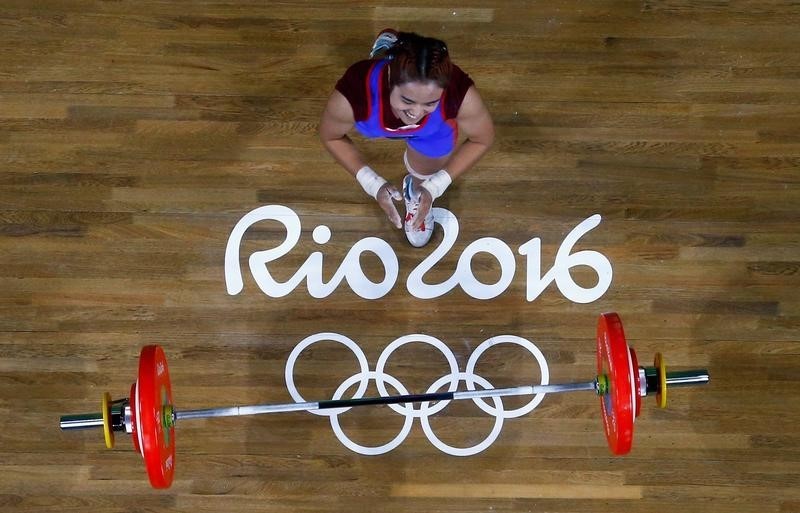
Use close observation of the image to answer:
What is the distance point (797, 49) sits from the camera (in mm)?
3734

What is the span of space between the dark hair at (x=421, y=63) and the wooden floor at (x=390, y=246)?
1.15 metres

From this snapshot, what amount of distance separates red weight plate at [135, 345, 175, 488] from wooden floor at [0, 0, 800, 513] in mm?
692

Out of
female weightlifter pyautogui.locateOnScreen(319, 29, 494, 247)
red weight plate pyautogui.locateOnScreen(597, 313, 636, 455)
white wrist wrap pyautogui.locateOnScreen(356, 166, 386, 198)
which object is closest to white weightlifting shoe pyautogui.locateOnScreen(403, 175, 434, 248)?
female weightlifter pyautogui.locateOnScreen(319, 29, 494, 247)

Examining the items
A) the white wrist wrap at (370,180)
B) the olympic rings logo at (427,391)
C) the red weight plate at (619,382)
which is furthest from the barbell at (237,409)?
the white wrist wrap at (370,180)

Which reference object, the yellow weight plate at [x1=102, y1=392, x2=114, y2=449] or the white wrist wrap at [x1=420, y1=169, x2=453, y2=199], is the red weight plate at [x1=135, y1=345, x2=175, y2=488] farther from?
the white wrist wrap at [x1=420, y1=169, x2=453, y2=199]

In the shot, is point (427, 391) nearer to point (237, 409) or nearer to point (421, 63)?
point (237, 409)

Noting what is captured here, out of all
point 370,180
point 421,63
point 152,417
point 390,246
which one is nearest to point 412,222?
point 390,246

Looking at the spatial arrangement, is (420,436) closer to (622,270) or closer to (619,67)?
(622,270)

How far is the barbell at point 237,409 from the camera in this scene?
2.54 m

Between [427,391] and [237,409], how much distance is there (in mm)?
932

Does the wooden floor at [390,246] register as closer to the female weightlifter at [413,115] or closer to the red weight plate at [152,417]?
the female weightlifter at [413,115]

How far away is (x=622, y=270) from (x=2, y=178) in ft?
9.03

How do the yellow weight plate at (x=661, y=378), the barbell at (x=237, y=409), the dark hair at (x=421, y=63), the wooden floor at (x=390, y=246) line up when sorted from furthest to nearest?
the wooden floor at (x=390, y=246)
the yellow weight plate at (x=661, y=378)
the barbell at (x=237, y=409)
the dark hair at (x=421, y=63)

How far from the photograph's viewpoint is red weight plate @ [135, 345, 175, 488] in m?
2.52
